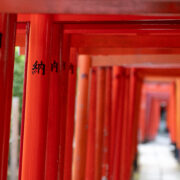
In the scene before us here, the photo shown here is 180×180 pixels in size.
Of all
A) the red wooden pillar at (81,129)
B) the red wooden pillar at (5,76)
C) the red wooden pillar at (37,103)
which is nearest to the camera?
the red wooden pillar at (5,76)

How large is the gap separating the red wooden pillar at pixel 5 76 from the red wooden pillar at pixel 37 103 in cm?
59

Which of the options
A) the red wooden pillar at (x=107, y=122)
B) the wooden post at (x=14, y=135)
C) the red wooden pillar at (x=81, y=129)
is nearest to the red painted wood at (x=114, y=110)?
the red wooden pillar at (x=107, y=122)

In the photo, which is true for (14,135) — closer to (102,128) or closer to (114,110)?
(114,110)

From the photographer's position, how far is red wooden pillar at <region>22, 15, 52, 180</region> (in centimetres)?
320

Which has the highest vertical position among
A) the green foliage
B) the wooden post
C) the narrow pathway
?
the green foliage

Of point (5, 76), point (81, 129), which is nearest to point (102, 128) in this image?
point (81, 129)

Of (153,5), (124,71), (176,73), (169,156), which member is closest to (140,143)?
(169,156)

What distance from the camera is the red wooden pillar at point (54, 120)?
11.9 feet

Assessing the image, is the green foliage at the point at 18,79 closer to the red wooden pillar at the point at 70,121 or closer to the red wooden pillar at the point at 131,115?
the red wooden pillar at the point at 131,115

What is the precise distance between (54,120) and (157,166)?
521 inches

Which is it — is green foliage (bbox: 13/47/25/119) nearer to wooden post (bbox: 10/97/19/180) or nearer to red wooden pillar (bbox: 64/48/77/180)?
wooden post (bbox: 10/97/19/180)

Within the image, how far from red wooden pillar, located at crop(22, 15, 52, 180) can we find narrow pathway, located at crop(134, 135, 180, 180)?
35.2 feet

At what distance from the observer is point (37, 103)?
319 cm

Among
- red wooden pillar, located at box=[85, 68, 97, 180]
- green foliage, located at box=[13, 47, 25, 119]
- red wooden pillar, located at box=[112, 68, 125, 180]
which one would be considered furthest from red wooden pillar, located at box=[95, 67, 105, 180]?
green foliage, located at box=[13, 47, 25, 119]
